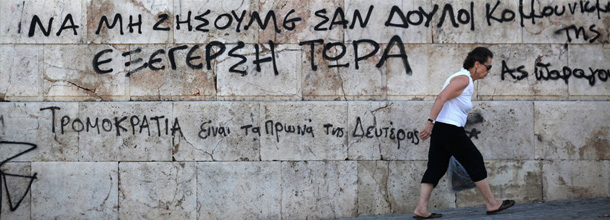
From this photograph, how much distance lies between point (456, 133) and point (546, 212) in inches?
44.9

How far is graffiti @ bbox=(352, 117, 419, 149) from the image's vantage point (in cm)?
717

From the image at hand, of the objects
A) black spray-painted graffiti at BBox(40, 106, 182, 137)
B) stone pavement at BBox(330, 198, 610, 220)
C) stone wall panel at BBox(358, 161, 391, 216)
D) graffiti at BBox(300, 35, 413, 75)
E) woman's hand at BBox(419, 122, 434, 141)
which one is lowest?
stone pavement at BBox(330, 198, 610, 220)

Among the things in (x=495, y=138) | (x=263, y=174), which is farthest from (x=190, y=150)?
(x=495, y=138)

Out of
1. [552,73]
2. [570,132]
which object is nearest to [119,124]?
[552,73]

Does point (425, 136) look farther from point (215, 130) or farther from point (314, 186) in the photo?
point (215, 130)

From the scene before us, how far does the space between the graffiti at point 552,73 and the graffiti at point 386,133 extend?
3.55 feet

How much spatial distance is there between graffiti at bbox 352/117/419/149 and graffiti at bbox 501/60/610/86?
3.55ft

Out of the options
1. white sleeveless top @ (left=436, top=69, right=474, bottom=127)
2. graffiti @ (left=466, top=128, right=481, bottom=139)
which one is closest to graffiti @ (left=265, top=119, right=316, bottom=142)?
white sleeveless top @ (left=436, top=69, right=474, bottom=127)

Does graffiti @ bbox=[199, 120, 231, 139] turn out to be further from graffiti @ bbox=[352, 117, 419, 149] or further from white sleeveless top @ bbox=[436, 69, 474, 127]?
white sleeveless top @ bbox=[436, 69, 474, 127]

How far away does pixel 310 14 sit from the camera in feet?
23.9

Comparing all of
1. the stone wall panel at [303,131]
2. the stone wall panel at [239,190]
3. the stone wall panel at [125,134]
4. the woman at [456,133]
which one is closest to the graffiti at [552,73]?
the woman at [456,133]

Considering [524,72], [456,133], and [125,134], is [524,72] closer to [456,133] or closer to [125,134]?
[456,133]

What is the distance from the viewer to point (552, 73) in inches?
289

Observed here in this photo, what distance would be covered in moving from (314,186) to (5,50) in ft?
10.7
